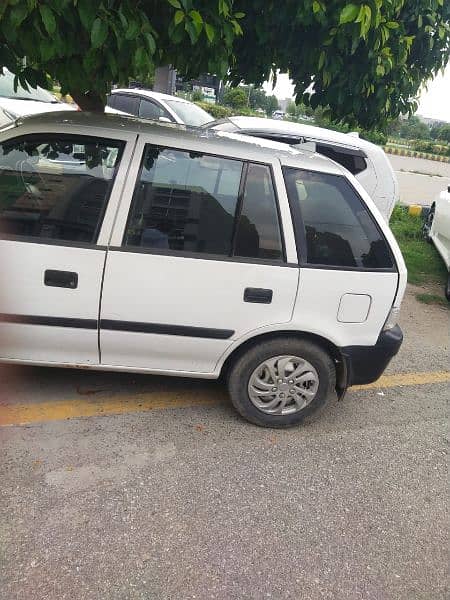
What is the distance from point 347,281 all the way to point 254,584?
5.09 ft

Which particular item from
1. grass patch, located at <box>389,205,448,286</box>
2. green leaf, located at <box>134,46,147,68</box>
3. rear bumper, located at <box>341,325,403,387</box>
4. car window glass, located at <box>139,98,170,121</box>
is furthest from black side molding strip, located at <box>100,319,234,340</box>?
car window glass, located at <box>139,98,170,121</box>

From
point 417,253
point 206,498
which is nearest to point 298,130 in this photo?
point 417,253

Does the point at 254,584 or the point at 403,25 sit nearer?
the point at 254,584

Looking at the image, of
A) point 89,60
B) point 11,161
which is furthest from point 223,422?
point 89,60

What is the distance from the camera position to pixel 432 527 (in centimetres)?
245

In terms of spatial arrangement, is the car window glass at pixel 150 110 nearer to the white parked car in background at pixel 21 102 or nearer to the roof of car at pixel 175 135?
the white parked car in background at pixel 21 102

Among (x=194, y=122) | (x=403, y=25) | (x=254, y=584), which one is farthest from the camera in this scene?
(x=194, y=122)

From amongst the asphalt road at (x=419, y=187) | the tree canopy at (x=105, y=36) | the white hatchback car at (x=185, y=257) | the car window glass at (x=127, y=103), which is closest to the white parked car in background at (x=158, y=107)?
the car window glass at (x=127, y=103)

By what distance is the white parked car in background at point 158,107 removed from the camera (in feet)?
26.9

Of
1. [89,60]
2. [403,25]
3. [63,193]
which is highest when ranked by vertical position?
[403,25]

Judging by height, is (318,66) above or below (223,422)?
above

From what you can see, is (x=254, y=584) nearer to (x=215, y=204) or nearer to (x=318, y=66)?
(x=215, y=204)

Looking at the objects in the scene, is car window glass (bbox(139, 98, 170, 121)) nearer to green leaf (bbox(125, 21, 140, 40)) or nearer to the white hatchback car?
the white hatchback car

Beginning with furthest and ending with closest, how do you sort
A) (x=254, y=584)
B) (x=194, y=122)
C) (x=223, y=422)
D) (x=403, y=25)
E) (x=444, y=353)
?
(x=194, y=122) → (x=444, y=353) → (x=403, y=25) → (x=223, y=422) → (x=254, y=584)
